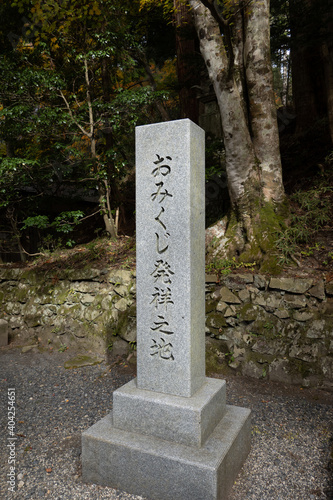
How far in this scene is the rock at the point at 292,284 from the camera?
4336 millimetres

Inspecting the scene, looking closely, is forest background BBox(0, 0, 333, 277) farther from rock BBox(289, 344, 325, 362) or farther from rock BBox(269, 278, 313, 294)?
rock BBox(289, 344, 325, 362)

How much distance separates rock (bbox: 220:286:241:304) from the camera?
185 inches

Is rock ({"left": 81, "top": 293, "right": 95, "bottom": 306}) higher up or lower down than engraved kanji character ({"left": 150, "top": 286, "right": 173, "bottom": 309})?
lower down

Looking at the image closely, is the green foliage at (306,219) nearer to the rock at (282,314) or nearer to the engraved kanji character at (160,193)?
the rock at (282,314)

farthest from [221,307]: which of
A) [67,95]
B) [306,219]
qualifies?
[67,95]

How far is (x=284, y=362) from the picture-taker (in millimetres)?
4215

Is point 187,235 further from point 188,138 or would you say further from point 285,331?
point 285,331

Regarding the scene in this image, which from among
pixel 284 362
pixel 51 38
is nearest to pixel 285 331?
pixel 284 362

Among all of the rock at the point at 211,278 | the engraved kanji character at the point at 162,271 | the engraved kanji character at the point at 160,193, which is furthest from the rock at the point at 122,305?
the engraved kanji character at the point at 160,193

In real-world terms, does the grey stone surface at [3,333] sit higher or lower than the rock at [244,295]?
lower

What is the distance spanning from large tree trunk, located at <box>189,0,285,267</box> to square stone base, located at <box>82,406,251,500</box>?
309 cm

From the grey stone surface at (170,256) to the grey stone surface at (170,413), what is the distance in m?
0.09

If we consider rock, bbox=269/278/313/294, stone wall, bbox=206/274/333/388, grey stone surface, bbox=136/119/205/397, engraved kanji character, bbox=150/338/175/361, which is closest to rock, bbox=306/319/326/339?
stone wall, bbox=206/274/333/388

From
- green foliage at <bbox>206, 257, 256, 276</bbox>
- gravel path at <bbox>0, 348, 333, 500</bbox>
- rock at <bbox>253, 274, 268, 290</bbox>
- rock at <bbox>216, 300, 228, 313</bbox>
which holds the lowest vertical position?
gravel path at <bbox>0, 348, 333, 500</bbox>
